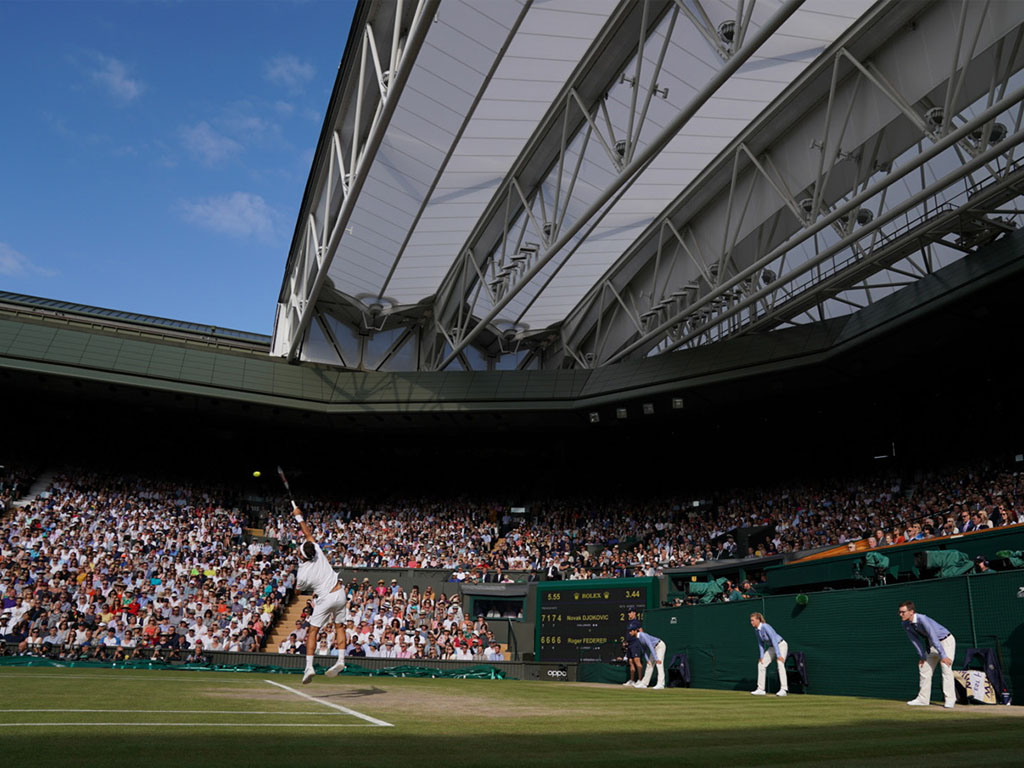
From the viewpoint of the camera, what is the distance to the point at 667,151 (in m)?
25.3

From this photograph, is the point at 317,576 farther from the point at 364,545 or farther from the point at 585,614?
the point at 364,545

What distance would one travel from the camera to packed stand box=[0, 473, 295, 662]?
2452 cm

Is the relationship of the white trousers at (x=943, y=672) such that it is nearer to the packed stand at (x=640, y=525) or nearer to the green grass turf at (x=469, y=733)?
the green grass turf at (x=469, y=733)

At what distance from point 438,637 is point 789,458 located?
1858 centimetres

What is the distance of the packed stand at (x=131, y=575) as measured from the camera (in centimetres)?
2452

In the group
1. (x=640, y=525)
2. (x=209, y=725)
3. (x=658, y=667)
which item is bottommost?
(x=209, y=725)

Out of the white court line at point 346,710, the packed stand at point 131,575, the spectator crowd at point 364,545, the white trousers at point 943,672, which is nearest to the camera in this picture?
the white court line at point 346,710

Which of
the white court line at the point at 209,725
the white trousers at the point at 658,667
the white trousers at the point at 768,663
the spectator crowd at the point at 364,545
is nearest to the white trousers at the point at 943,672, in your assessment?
the white trousers at the point at 768,663

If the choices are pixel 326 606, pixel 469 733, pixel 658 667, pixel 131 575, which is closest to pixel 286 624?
pixel 131 575

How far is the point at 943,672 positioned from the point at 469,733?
7.89 metres

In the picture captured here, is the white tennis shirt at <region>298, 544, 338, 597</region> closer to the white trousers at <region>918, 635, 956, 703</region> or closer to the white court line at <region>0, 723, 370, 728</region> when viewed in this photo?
the white court line at <region>0, 723, 370, 728</region>

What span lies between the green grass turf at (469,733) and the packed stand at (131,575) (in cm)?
1569

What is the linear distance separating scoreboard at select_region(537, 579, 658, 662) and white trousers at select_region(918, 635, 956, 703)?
51.0 feet

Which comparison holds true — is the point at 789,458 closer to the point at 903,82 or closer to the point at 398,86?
the point at 903,82
